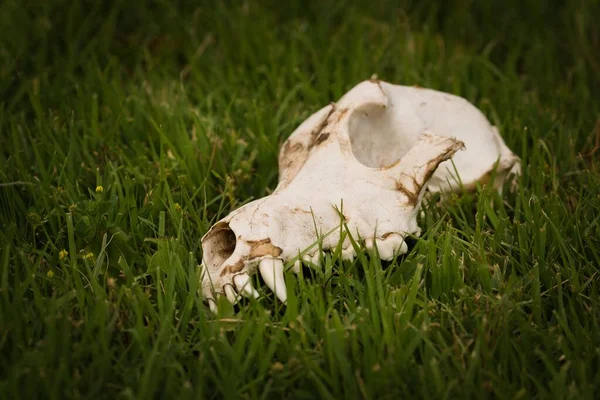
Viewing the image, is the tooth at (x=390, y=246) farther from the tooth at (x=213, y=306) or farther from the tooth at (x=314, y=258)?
the tooth at (x=213, y=306)

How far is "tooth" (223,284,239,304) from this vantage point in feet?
6.70

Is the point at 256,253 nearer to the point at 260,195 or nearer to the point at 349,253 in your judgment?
the point at 349,253

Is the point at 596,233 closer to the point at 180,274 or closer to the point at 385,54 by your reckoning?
the point at 180,274

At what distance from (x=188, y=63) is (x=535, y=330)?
234 cm

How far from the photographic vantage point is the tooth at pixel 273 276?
204cm

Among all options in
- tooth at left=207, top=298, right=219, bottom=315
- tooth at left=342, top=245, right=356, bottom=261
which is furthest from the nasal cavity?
tooth at left=342, top=245, right=356, bottom=261

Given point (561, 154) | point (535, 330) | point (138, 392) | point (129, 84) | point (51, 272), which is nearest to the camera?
point (138, 392)

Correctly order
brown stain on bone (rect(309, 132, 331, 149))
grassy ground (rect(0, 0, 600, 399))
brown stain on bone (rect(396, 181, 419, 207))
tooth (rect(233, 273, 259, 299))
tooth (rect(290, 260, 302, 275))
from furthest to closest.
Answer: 1. brown stain on bone (rect(309, 132, 331, 149))
2. brown stain on bone (rect(396, 181, 419, 207))
3. tooth (rect(290, 260, 302, 275))
4. tooth (rect(233, 273, 259, 299))
5. grassy ground (rect(0, 0, 600, 399))

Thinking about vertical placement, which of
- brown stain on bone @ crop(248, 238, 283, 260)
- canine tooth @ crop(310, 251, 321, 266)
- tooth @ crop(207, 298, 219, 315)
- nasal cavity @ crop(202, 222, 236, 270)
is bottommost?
tooth @ crop(207, 298, 219, 315)

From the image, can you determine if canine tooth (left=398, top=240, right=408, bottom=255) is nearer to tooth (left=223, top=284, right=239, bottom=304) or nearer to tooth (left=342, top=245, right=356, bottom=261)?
tooth (left=342, top=245, right=356, bottom=261)

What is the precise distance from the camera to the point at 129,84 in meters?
3.39

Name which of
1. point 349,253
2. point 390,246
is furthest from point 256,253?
point 390,246

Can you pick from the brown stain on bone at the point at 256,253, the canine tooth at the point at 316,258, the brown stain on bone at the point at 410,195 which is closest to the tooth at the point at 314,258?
the canine tooth at the point at 316,258

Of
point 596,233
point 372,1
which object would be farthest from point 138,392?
point 372,1
